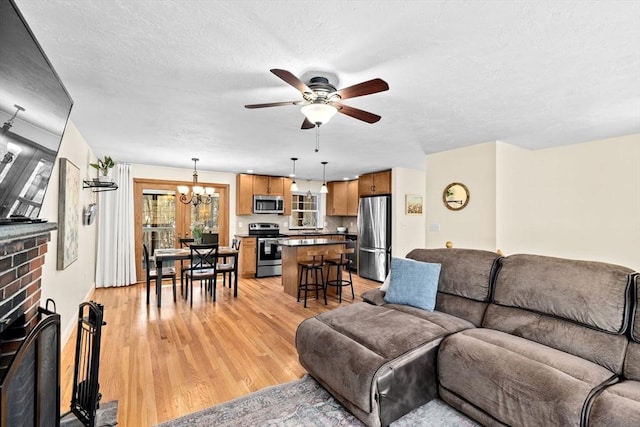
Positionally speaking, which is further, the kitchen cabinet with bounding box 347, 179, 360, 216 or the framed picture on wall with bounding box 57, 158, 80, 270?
the kitchen cabinet with bounding box 347, 179, 360, 216

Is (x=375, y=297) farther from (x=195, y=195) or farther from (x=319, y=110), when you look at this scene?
(x=195, y=195)

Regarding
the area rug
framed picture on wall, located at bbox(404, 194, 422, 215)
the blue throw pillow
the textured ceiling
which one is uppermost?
the textured ceiling

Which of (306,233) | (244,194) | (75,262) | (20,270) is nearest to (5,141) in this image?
(20,270)

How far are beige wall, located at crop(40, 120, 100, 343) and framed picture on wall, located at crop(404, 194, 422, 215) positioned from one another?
17.5 feet

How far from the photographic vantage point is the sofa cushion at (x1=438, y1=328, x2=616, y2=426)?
153cm

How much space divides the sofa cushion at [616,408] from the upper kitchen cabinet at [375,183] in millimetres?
4759

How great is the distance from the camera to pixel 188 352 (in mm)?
2895

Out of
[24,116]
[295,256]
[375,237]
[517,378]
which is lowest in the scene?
[517,378]

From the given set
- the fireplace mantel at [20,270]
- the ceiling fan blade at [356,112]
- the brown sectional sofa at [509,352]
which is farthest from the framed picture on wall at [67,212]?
the ceiling fan blade at [356,112]

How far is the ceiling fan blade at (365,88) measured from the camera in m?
1.69

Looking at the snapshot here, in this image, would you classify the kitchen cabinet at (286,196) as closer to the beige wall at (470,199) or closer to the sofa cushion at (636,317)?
the beige wall at (470,199)

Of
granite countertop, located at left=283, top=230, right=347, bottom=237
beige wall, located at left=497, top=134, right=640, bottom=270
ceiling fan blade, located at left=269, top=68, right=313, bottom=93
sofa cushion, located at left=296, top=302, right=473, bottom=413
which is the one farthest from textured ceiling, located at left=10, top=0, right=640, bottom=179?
granite countertop, located at left=283, top=230, right=347, bottom=237

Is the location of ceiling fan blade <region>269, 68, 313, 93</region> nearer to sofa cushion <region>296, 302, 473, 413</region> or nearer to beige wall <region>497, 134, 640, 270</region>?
sofa cushion <region>296, 302, 473, 413</region>

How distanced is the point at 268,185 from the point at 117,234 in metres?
3.05
